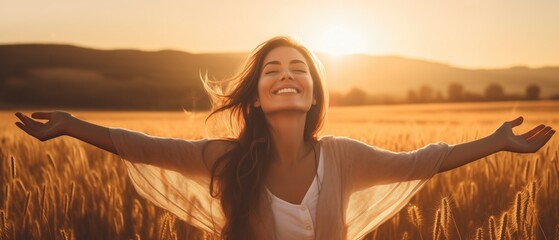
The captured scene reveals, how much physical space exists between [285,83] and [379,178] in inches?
24.3

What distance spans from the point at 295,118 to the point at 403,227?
1106mm

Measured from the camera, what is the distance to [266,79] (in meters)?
2.85

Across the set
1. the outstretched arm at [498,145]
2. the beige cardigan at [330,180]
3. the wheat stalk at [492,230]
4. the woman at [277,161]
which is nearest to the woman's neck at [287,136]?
the woman at [277,161]

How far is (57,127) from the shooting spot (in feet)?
8.52

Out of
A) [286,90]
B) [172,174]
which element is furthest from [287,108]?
[172,174]

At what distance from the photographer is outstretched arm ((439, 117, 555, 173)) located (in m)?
Answer: 2.73

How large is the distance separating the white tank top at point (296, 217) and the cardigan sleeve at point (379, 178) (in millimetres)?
218

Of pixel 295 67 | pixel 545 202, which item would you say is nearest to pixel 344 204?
pixel 295 67

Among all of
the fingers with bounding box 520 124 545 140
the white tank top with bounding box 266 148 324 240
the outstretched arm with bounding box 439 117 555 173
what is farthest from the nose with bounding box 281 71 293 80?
the fingers with bounding box 520 124 545 140

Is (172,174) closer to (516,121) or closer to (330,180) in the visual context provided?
Answer: (330,180)

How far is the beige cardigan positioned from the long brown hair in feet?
0.24

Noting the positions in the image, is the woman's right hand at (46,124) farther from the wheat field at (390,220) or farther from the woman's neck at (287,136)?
the woman's neck at (287,136)

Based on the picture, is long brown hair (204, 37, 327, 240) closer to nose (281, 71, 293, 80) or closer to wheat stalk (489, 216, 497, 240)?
nose (281, 71, 293, 80)

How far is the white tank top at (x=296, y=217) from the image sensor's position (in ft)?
8.90
